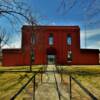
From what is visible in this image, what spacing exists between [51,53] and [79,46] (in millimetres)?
6270

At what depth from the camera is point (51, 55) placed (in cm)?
5991

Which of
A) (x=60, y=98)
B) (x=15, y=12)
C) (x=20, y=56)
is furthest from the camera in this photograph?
(x=20, y=56)

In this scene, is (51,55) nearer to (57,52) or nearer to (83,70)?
(57,52)

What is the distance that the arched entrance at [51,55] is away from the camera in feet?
195

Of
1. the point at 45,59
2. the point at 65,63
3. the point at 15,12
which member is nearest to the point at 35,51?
the point at 45,59

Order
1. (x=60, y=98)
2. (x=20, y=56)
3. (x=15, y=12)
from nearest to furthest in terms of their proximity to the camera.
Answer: (x=60, y=98) → (x=15, y=12) → (x=20, y=56)

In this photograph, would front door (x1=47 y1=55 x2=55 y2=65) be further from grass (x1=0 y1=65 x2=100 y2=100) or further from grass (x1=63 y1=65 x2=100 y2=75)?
grass (x1=0 y1=65 x2=100 y2=100)

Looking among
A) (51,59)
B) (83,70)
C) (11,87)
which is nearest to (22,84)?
(11,87)

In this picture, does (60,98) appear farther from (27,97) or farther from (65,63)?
(65,63)

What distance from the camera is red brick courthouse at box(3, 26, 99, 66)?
58094 mm

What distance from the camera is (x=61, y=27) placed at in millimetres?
61156

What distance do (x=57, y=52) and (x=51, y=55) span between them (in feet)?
4.80

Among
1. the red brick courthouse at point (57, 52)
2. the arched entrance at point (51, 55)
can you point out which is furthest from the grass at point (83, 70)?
the arched entrance at point (51, 55)

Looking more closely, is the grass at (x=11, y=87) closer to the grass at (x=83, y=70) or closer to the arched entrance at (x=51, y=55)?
the grass at (x=83, y=70)
